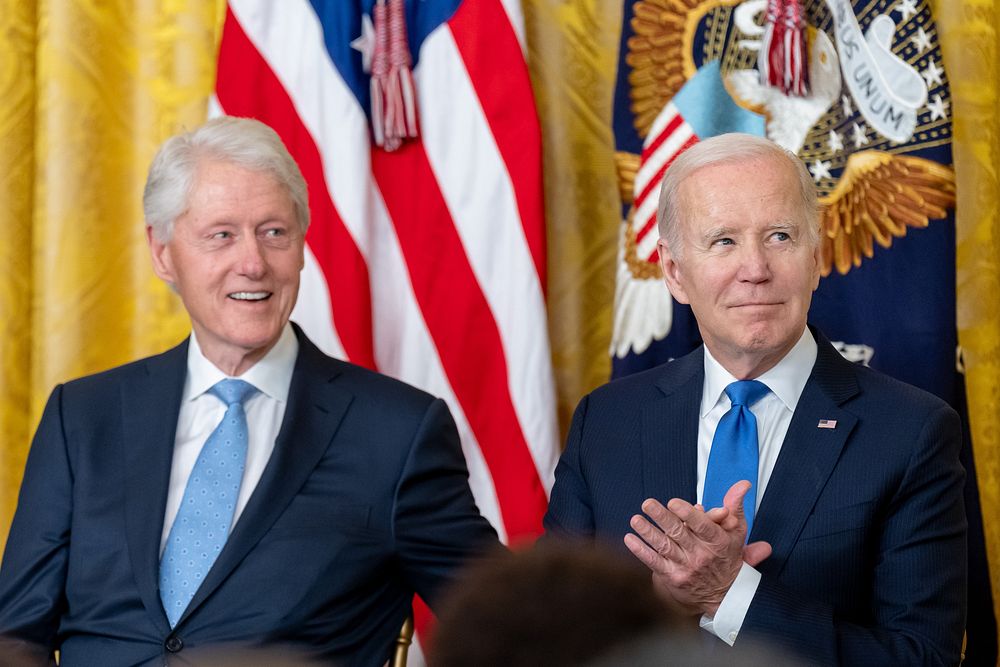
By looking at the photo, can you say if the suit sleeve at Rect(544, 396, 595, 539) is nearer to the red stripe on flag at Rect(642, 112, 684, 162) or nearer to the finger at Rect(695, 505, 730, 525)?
the finger at Rect(695, 505, 730, 525)

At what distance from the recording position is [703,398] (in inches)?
95.5

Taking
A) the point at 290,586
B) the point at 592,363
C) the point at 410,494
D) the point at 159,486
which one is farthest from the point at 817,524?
the point at 592,363

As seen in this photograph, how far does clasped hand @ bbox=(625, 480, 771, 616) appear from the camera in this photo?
6.55ft

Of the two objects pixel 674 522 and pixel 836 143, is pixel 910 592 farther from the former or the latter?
pixel 836 143

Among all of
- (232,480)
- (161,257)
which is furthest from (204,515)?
(161,257)

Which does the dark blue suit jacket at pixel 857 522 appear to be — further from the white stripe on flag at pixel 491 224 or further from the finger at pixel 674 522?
the white stripe on flag at pixel 491 224

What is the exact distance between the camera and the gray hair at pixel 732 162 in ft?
7.60

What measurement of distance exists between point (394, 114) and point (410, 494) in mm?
1082

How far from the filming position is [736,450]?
229 cm

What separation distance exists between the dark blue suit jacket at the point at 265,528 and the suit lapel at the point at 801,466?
1.83 ft

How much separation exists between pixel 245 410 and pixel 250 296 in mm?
220

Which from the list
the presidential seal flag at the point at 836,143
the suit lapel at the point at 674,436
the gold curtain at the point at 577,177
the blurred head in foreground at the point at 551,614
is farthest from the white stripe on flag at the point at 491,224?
the blurred head in foreground at the point at 551,614

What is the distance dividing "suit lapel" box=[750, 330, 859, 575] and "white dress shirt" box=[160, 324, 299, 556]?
3.06 ft

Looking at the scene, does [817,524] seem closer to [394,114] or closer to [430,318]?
[430,318]
